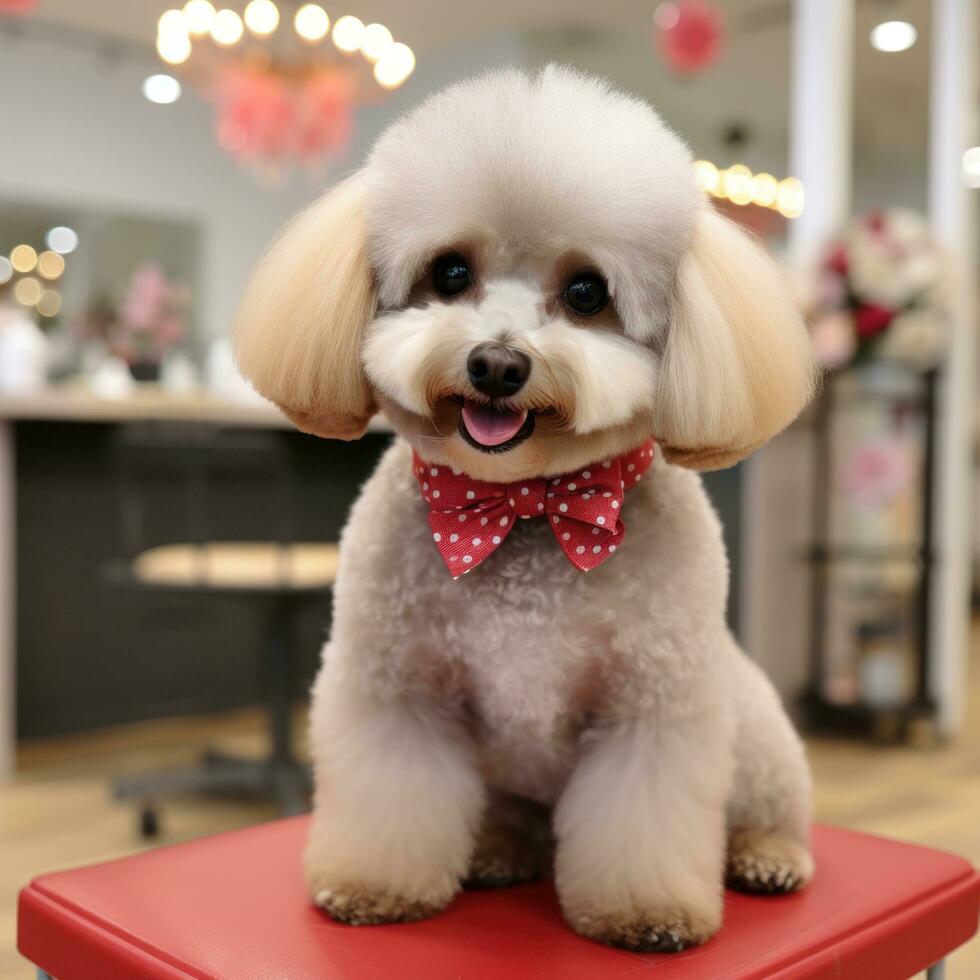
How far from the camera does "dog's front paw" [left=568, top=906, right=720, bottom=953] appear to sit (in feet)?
3.00

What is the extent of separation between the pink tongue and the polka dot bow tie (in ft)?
0.28

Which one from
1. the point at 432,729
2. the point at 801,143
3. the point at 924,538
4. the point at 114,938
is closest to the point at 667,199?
the point at 432,729

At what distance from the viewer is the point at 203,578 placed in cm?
241

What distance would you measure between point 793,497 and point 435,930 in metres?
2.78

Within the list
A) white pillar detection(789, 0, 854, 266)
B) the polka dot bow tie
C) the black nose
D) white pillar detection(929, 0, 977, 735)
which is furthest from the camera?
white pillar detection(789, 0, 854, 266)

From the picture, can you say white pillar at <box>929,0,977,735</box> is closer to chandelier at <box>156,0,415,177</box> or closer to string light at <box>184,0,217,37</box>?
chandelier at <box>156,0,415,177</box>

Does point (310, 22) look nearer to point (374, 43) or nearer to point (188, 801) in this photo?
point (374, 43)

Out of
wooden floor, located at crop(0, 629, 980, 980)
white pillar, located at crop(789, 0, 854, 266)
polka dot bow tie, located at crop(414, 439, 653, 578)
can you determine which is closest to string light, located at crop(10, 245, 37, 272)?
wooden floor, located at crop(0, 629, 980, 980)

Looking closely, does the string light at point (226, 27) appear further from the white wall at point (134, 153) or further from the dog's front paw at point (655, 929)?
the dog's front paw at point (655, 929)

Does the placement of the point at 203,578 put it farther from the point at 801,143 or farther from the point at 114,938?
the point at 801,143

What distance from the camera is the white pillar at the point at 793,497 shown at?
11.4 ft

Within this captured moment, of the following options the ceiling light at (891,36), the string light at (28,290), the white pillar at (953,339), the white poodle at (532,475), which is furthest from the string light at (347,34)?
the white poodle at (532,475)

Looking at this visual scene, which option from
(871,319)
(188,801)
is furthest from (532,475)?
(871,319)

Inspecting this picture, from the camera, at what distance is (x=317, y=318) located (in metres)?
0.89
